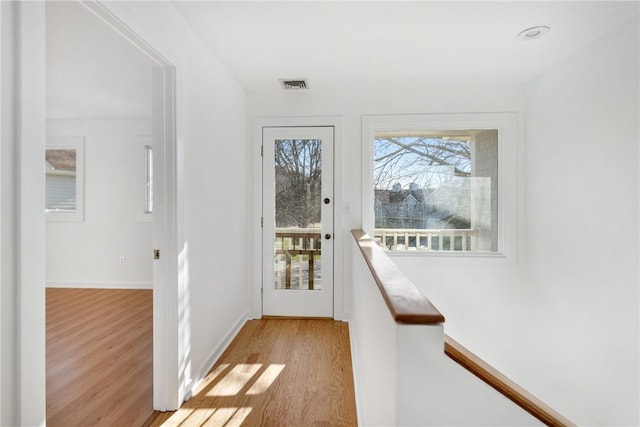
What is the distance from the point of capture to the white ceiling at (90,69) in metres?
2.01

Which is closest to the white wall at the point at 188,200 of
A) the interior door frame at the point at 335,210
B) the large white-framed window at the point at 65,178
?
the interior door frame at the point at 335,210

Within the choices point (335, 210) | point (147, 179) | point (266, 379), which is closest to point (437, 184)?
point (335, 210)

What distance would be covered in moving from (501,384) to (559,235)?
244 cm

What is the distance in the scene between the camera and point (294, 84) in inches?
118

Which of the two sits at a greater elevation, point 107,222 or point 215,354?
point 107,222

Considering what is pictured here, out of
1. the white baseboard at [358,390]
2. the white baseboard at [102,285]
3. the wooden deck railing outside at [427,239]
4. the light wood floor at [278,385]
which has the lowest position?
the light wood floor at [278,385]

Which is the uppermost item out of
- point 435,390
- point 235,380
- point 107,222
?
point 107,222

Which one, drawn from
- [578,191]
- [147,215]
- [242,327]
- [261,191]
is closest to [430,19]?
[578,191]

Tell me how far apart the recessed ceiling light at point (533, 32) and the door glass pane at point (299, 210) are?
185 cm

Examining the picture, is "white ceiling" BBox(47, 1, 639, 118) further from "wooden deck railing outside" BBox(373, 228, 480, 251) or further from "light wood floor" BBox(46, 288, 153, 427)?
"light wood floor" BBox(46, 288, 153, 427)

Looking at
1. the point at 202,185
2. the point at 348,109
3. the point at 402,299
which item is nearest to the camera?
the point at 402,299

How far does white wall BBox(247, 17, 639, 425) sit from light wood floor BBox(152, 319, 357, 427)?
83cm

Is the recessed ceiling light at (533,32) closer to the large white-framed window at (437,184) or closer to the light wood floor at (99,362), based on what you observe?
the large white-framed window at (437,184)

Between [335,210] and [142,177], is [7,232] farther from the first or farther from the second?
[142,177]
